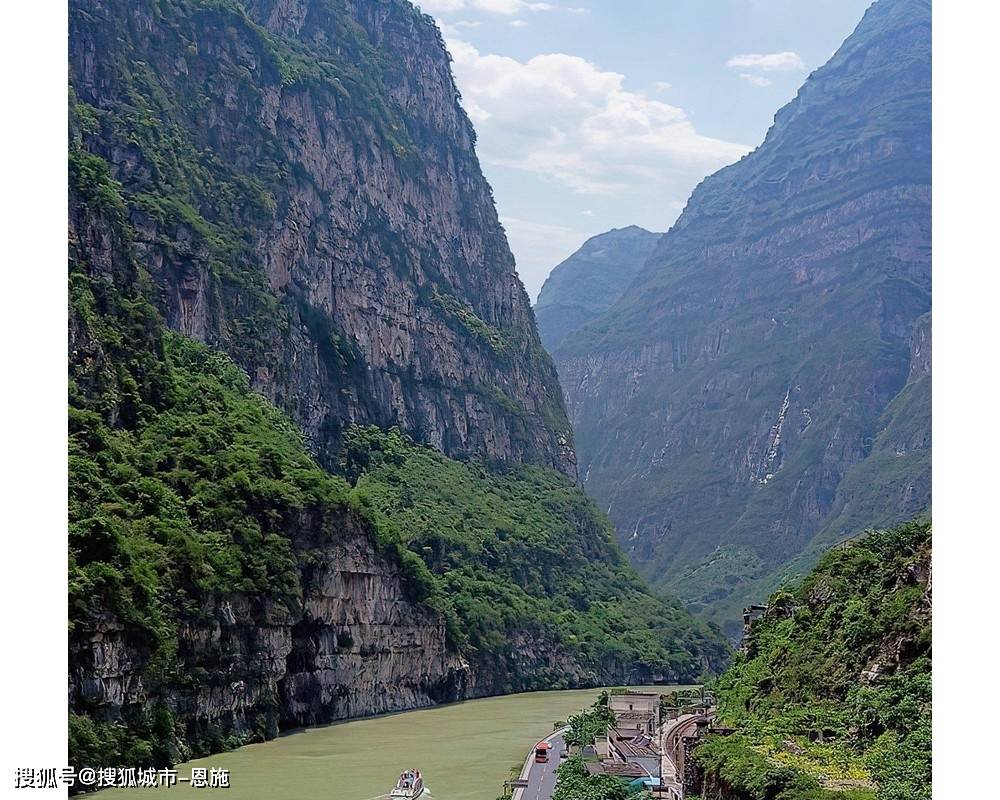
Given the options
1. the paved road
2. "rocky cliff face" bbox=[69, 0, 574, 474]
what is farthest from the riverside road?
"rocky cliff face" bbox=[69, 0, 574, 474]

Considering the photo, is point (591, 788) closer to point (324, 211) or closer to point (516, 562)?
point (516, 562)

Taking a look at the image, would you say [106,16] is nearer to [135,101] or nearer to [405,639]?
[135,101]

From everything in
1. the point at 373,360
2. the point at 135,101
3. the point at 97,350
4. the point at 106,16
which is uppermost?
the point at 106,16

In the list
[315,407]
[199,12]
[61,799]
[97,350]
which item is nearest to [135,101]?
[199,12]

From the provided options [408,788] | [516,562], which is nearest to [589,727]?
[408,788]

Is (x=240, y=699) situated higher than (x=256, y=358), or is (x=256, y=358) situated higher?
(x=256, y=358)

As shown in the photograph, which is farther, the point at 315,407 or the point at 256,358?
the point at 315,407

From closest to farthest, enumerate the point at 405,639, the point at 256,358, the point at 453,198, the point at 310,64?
1. the point at 405,639
2. the point at 256,358
3. the point at 310,64
4. the point at 453,198

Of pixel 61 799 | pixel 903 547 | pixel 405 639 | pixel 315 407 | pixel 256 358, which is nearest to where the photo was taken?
pixel 61 799

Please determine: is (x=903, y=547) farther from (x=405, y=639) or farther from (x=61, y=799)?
(x=405, y=639)

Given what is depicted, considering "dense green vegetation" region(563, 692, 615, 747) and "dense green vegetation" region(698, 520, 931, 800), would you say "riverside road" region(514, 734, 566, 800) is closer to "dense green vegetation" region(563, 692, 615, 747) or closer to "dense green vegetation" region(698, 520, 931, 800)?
"dense green vegetation" region(563, 692, 615, 747)
